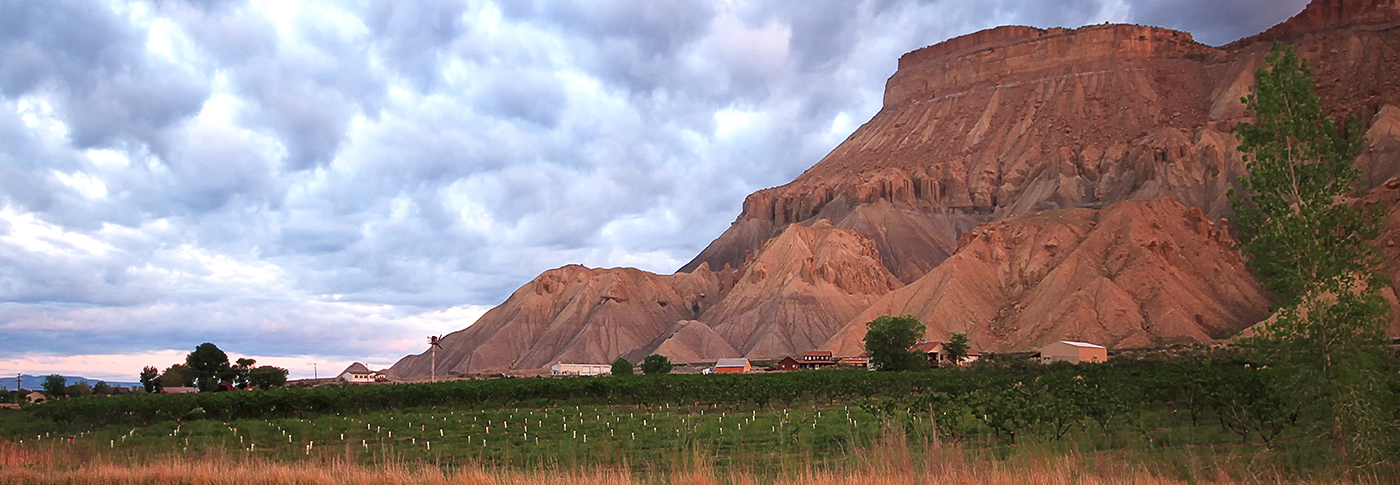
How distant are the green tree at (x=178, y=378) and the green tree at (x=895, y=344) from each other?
62.4m

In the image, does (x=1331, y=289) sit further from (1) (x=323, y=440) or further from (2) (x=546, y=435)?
(1) (x=323, y=440)

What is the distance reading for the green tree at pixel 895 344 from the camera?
79125 mm

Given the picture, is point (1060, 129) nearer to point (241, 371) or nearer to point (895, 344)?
point (895, 344)

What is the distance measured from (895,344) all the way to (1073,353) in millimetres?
14194

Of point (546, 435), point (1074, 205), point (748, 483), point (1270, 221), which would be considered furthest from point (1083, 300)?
point (748, 483)

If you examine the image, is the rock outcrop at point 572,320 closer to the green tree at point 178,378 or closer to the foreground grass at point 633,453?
the green tree at point 178,378

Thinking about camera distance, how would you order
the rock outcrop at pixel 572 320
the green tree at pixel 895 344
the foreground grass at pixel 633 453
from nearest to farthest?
the foreground grass at pixel 633 453 → the green tree at pixel 895 344 → the rock outcrop at pixel 572 320

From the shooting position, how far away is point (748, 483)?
11.2 metres

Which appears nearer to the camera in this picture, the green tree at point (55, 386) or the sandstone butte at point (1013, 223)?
the green tree at point (55, 386)

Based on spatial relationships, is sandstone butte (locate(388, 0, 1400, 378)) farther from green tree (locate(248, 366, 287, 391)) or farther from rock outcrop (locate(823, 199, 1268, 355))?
green tree (locate(248, 366, 287, 391))

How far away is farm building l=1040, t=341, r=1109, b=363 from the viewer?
78125 millimetres

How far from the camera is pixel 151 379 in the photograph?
90562 millimetres

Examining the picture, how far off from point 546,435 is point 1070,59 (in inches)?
6785

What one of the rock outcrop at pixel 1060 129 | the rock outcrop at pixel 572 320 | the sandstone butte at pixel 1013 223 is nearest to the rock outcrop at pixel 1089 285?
the sandstone butte at pixel 1013 223
